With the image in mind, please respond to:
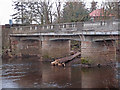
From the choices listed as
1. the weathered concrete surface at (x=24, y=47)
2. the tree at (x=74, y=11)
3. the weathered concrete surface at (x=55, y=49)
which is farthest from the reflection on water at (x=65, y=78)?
the tree at (x=74, y=11)

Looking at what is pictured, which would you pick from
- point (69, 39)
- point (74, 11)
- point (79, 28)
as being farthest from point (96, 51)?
point (74, 11)

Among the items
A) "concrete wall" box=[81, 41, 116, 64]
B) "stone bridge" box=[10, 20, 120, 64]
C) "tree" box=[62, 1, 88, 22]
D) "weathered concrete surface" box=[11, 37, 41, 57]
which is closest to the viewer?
"stone bridge" box=[10, 20, 120, 64]

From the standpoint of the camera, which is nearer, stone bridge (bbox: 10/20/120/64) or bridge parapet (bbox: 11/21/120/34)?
bridge parapet (bbox: 11/21/120/34)

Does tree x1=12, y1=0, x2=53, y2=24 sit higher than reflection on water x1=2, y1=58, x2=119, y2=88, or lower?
higher

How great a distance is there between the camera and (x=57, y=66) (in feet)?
73.8

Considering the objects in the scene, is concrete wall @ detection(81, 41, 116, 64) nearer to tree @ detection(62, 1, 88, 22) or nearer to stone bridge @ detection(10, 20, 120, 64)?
stone bridge @ detection(10, 20, 120, 64)

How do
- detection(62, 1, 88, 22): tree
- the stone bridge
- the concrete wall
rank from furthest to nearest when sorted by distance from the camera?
detection(62, 1, 88, 22): tree
the concrete wall
the stone bridge

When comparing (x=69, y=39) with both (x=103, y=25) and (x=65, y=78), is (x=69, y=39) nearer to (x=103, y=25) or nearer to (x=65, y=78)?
(x=103, y=25)

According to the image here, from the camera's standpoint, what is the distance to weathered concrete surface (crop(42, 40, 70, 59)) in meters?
26.6

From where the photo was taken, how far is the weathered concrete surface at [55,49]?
2662cm

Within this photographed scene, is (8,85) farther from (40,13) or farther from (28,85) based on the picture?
(40,13)

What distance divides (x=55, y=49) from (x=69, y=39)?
13.8ft

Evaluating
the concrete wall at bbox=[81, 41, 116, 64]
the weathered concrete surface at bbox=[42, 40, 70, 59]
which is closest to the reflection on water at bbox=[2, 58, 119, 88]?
the concrete wall at bbox=[81, 41, 116, 64]

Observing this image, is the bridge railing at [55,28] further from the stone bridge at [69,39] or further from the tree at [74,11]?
the tree at [74,11]
